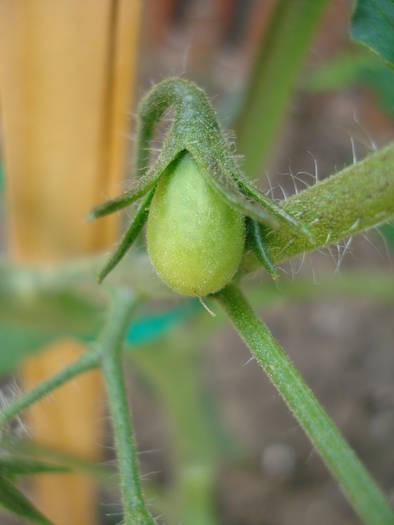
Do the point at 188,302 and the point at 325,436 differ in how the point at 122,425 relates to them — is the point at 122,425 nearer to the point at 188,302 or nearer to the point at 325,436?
the point at 325,436

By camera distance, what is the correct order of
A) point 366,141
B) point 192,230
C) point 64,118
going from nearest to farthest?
point 192,230, point 366,141, point 64,118

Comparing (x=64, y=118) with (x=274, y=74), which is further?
(x=274, y=74)

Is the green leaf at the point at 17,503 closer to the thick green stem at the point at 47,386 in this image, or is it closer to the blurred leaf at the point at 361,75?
the thick green stem at the point at 47,386

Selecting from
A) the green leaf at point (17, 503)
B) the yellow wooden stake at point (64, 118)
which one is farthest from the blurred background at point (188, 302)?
the green leaf at point (17, 503)

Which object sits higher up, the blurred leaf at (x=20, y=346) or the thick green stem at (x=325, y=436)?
the thick green stem at (x=325, y=436)

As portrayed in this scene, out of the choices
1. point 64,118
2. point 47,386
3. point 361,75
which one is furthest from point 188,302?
point 361,75

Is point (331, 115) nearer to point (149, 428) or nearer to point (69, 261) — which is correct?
point (149, 428)

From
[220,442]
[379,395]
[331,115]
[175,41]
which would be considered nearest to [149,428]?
[220,442]
